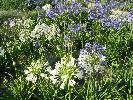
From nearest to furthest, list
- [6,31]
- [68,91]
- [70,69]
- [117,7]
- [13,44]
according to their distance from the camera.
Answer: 1. [70,69]
2. [68,91]
3. [13,44]
4. [6,31]
5. [117,7]

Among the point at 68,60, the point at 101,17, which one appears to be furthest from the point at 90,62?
the point at 101,17

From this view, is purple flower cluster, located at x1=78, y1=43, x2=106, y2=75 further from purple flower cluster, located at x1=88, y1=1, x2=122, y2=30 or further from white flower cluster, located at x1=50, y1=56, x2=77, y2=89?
purple flower cluster, located at x1=88, y1=1, x2=122, y2=30

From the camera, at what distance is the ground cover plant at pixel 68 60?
5621 millimetres

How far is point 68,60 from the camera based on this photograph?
5617 mm

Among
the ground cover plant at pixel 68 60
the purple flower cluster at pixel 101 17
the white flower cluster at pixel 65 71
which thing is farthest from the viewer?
the purple flower cluster at pixel 101 17

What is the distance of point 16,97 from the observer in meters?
6.17

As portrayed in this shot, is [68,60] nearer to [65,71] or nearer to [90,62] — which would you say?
[65,71]

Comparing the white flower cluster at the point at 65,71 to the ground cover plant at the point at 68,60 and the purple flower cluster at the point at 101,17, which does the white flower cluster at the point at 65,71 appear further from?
the purple flower cluster at the point at 101,17

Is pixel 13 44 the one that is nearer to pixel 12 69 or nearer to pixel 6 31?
pixel 12 69

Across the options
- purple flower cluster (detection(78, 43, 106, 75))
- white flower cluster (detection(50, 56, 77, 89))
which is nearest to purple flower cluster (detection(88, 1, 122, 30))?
purple flower cluster (detection(78, 43, 106, 75))

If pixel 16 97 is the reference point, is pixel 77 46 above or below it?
above

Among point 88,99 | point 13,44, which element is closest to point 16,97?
point 88,99

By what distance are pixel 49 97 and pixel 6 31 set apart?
15.5 feet

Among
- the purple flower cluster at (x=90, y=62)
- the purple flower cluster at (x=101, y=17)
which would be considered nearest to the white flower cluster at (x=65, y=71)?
the purple flower cluster at (x=90, y=62)
